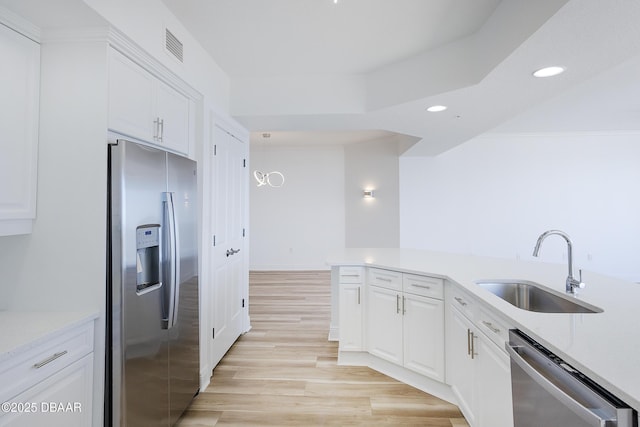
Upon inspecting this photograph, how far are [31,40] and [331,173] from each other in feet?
19.6

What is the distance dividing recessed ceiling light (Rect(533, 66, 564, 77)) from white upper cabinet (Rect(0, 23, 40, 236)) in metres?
2.85

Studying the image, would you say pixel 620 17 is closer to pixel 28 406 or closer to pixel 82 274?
pixel 82 274

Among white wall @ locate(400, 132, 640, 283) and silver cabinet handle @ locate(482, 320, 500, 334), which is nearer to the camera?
silver cabinet handle @ locate(482, 320, 500, 334)

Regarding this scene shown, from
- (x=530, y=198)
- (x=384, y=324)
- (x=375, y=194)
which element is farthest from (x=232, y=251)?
(x=530, y=198)

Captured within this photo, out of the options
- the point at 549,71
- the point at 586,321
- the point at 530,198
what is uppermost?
the point at 549,71

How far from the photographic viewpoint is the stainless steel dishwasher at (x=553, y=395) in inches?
34.5

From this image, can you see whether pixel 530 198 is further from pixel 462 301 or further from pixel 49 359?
pixel 49 359

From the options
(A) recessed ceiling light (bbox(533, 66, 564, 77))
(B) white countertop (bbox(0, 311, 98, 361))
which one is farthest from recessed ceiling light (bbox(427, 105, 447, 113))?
(B) white countertop (bbox(0, 311, 98, 361))

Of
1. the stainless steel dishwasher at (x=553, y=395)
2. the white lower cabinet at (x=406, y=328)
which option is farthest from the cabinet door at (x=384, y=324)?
the stainless steel dishwasher at (x=553, y=395)

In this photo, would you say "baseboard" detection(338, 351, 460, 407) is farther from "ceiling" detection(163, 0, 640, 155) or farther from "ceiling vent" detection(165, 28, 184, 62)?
"ceiling vent" detection(165, 28, 184, 62)

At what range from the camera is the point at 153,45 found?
185cm

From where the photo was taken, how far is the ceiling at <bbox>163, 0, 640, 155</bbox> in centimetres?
166

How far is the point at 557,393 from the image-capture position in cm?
105

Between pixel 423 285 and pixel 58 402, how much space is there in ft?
7.25
